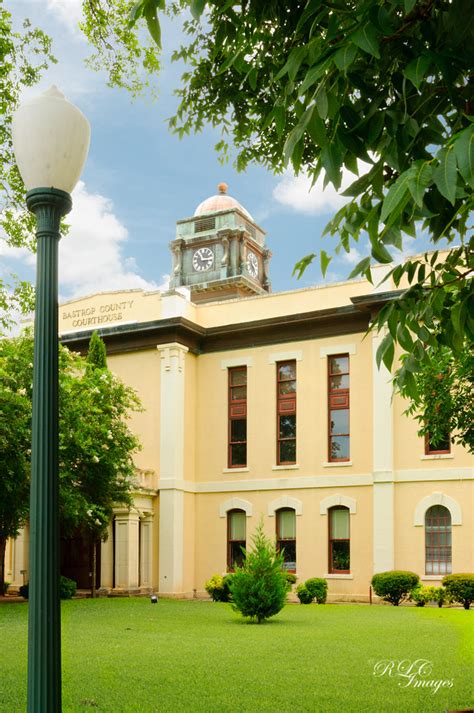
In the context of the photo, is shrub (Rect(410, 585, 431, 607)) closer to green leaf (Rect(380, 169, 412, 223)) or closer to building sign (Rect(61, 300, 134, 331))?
building sign (Rect(61, 300, 134, 331))

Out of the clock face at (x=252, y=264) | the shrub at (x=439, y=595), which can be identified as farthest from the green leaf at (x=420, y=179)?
the clock face at (x=252, y=264)

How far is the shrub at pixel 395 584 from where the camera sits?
26312 mm

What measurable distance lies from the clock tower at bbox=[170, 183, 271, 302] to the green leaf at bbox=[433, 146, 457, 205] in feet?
161

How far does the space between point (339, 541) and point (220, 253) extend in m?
28.3

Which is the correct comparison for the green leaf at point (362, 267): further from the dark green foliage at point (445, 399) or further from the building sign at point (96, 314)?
the building sign at point (96, 314)

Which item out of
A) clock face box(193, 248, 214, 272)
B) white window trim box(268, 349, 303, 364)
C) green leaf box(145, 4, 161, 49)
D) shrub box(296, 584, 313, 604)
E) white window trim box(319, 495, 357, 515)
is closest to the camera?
green leaf box(145, 4, 161, 49)

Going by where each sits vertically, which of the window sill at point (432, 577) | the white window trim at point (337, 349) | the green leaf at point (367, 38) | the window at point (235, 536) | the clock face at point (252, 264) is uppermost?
the clock face at point (252, 264)

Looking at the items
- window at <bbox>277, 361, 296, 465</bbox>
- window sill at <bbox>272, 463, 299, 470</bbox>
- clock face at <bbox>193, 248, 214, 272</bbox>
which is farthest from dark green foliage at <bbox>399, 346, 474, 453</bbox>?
clock face at <bbox>193, 248, 214, 272</bbox>

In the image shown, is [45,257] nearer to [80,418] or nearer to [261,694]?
[261,694]

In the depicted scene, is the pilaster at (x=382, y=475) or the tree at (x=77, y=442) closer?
the tree at (x=77, y=442)

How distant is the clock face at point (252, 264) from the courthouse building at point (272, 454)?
21730mm

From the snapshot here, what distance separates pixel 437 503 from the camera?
27578 mm

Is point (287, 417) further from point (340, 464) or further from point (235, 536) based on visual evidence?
point (235, 536)

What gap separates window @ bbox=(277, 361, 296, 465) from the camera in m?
30.9
